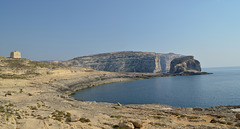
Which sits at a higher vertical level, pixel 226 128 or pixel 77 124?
pixel 77 124

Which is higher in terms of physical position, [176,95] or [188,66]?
[188,66]

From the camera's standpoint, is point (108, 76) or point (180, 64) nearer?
point (108, 76)

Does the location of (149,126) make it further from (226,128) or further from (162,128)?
(226,128)

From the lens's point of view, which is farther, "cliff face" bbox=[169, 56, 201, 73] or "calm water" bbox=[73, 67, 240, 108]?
"cliff face" bbox=[169, 56, 201, 73]

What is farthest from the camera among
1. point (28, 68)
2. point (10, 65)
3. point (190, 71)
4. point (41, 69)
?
point (190, 71)

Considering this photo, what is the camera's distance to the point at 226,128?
18.6 meters

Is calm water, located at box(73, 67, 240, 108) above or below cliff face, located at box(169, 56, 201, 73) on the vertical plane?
below

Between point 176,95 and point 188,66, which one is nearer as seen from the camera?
point 176,95

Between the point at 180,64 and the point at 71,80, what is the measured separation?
494 ft

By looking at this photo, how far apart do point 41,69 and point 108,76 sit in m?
66.5

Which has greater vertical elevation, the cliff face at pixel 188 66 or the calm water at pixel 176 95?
the cliff face at pixel 188 66

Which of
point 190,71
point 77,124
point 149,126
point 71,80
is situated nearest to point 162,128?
point 149,126

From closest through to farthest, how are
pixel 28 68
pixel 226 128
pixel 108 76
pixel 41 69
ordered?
pixel 226 128, pixel 28 68, pixel 41 69, pixel 108 76

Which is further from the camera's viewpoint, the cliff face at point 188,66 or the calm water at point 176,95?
the cliff face at point 188,66
